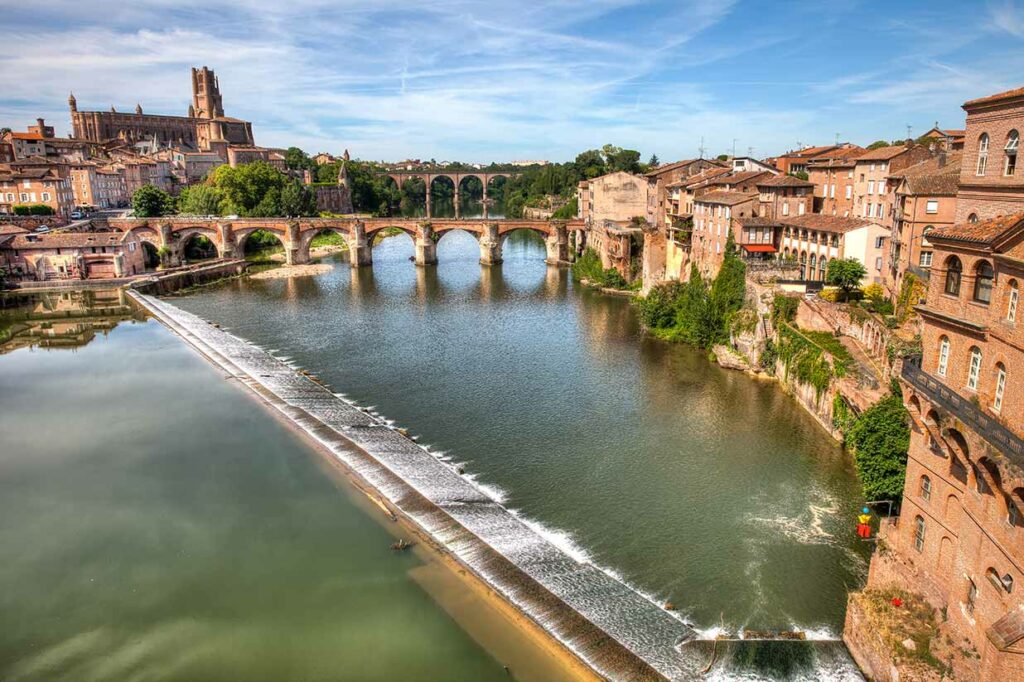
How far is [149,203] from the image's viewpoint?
244 feet

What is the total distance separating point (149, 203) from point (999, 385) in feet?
261

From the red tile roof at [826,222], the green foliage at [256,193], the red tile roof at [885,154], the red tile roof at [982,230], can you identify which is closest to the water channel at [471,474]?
the red tile roof at [982,230]

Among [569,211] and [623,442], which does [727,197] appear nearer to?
[623,442]

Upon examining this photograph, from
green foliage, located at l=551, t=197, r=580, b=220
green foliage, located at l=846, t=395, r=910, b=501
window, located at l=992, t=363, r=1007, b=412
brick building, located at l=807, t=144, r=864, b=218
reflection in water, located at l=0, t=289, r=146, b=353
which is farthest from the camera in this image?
green foliage, located at l=551, t=197, r=580, b=220

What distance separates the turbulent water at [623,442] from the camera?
17.1 meters

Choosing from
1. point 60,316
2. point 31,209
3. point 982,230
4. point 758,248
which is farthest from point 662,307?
point 31,209

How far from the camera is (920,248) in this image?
27.4 m

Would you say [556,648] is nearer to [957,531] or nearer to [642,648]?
[642,648]

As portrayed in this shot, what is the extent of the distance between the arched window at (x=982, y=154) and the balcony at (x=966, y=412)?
4.18 meters

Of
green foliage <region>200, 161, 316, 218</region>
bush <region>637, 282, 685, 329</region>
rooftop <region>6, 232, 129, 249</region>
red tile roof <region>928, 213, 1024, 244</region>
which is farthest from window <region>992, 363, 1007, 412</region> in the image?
green foliage <region>200, 161, 316, 218</region>

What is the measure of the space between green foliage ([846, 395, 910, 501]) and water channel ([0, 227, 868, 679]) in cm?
128

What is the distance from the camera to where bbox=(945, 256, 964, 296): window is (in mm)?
13289

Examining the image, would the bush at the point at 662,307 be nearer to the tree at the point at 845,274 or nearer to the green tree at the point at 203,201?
the tree at the point at 845,274

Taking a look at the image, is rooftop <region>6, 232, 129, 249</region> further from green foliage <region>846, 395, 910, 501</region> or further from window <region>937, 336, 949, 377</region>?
window <region>937, 336, 949, 377</region>
